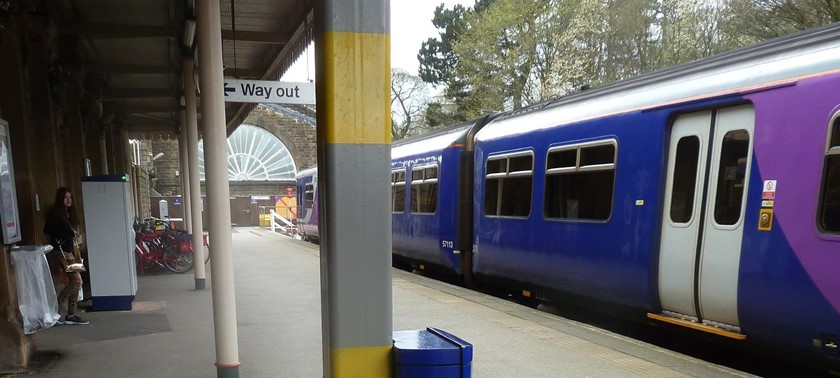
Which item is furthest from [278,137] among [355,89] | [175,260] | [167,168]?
[355,89]

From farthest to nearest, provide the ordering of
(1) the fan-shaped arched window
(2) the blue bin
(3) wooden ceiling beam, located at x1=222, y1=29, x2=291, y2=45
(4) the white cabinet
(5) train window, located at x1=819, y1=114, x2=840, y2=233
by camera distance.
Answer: (1) the fan-shaped arched window < (3) wooden ceiling beam, located at x1=222, y1=29, x2=291, y2=45 < (4) the white cabinet < (5) train window, located at x1=819, y1=114, x2=840, y2=233 < (2) the blue bin

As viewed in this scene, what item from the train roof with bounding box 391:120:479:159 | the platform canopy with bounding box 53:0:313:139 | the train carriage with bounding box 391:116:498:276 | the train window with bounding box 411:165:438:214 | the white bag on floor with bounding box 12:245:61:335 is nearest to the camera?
the white bag on floor with bounding box 12:245:61:335

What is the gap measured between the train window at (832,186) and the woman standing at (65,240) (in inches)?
312

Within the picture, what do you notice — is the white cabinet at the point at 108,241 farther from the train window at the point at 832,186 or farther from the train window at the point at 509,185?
the train window at the point at 832,186

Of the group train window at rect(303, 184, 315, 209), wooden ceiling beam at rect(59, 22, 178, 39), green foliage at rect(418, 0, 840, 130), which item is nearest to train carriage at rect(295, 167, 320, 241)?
train window at rect(303, 184, 315, 209)

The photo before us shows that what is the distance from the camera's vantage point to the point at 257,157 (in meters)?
42.6

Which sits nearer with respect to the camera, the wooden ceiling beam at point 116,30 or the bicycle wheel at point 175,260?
the wooden ceiling beam at point 116,30

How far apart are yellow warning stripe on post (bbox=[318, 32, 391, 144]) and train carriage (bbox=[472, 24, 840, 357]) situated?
3607 mm

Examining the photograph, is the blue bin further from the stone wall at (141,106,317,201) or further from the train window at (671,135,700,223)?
the stone wall at (141,106,317,201)

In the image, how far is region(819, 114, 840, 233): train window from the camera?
444 cm

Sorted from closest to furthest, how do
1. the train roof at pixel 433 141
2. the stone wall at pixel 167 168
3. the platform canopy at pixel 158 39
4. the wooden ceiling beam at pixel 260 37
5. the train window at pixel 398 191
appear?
the platform canopy at pixel 158 39, the wooden ceiling beam at pixel 260 37, the train roof at pixel 433 141, the train window at pixel 398 191, the stone wall at pixel 167 168

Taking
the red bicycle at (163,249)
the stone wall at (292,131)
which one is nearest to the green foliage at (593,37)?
the red bicycle at (163,249)

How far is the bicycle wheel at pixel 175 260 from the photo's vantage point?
41.1 ft

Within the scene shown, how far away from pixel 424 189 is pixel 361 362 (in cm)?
852
